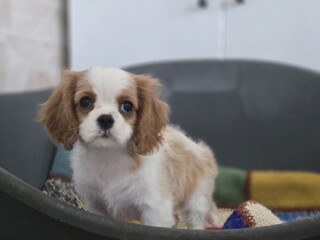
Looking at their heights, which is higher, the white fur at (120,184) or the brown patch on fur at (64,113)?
the brown patch on fur at (64,113)

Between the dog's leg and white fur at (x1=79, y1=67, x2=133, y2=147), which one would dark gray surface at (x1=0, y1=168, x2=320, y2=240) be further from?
the dog's leg

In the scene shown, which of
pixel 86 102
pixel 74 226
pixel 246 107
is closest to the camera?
pixel 74 226

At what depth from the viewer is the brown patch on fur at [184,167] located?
90 cm

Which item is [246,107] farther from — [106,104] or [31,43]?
[106,104]

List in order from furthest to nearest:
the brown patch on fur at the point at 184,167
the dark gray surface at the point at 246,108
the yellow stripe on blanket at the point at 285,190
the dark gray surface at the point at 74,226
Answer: the dark gray surface at the point at 246,108
the yellow stripe on blanket at the point at 285,190
the brown patch on fur at the point at 184,167
the dark gray surface at the point at 74,226

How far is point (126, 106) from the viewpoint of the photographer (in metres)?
0.68

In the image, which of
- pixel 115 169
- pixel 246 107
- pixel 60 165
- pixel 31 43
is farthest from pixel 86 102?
pixel 31 43

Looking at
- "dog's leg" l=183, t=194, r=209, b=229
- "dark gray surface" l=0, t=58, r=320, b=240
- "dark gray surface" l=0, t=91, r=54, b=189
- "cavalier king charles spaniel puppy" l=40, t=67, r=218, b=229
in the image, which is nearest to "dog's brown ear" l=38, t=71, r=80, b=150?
"cavalier king charles spaniel puppy" l=40, t=67, r=218, b=229

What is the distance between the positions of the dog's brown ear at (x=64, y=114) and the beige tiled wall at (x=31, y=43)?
0.95 meters

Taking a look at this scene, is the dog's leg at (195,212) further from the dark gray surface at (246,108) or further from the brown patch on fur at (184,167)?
the dark gray surface at (246,108)

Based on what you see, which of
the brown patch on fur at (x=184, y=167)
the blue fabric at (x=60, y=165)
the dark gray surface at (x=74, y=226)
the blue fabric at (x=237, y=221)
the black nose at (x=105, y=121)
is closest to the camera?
the dark gray surface at (x=74, y=226)

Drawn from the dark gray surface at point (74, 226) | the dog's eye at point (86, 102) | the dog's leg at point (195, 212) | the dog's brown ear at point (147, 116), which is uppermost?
the dog's eye at point (86, 102)

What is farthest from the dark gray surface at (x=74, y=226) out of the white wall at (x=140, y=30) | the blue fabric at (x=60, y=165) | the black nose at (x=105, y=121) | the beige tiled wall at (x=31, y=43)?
the beige tiled wall at (x=31, y=43)

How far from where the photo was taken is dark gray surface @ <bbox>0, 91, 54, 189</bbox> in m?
0.92
